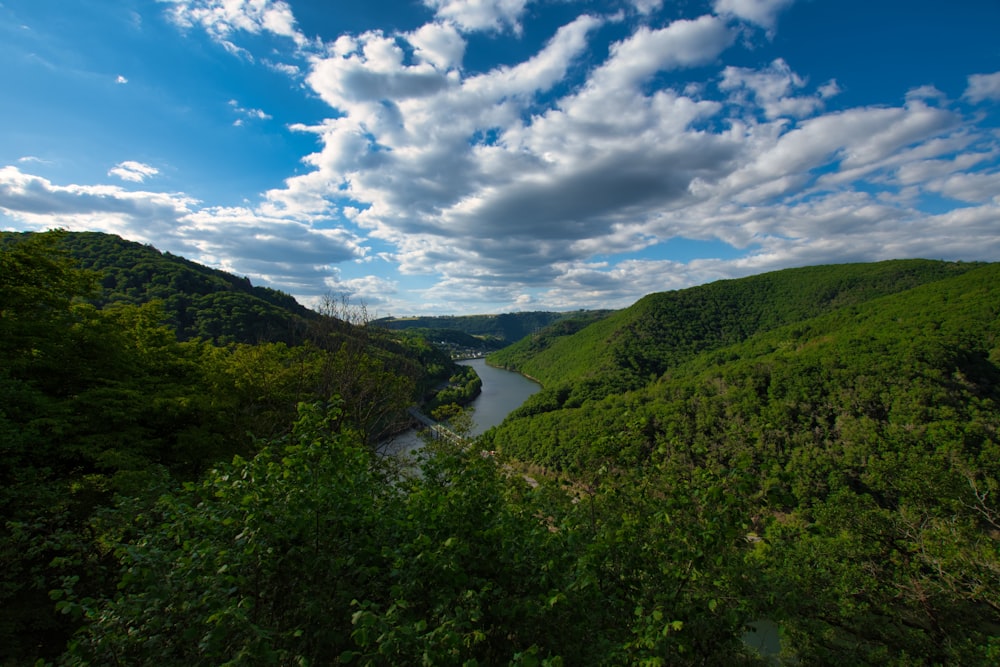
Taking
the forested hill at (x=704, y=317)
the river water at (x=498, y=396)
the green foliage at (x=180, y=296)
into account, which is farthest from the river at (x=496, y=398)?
the green foliage at (x=180, y=296)

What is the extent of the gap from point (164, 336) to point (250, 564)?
52.2 ft

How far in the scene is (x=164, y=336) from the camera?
15242 millimetres

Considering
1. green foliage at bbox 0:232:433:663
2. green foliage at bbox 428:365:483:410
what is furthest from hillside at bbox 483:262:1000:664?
green foliage at bbox 428:365:483:410

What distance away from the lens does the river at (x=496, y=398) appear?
2658 inches

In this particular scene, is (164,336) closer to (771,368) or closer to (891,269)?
(771,368)

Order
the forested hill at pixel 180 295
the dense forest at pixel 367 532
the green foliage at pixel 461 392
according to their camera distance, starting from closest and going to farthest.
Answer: the dense forest at pixel 367 532 → the forested hill at pixel 180 295 → the green foliage at pixel 461 392

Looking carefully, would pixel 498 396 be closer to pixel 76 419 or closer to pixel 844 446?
pixel 844 446

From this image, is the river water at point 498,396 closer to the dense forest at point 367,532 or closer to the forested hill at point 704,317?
the forested hill at point 704,317

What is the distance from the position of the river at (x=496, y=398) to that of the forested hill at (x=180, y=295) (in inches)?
1125

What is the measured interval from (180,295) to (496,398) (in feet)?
200

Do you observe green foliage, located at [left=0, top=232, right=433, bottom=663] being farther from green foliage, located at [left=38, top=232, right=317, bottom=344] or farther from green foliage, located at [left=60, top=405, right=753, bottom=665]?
green foliage, located at [left=38, top=232, right=317, bottom=344]

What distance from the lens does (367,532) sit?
416cm

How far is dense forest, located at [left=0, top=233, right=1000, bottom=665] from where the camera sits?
314cm

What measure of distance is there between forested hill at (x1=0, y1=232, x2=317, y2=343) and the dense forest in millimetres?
40926
